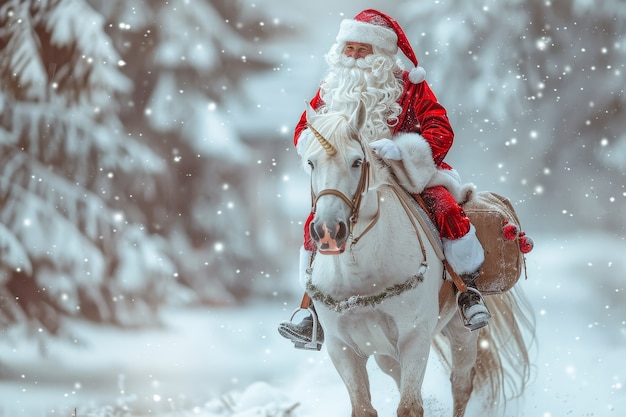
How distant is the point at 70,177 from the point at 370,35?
396 cm

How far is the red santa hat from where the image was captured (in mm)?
3895

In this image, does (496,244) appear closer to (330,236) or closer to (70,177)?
(330,236)

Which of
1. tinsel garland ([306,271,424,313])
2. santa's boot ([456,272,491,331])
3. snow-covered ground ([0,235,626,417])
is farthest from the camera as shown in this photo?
snow-covered ground ([0,235,626,417])

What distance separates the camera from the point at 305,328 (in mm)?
3848

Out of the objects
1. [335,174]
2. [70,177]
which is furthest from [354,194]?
[70,177]

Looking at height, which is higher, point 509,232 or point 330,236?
point 509,232

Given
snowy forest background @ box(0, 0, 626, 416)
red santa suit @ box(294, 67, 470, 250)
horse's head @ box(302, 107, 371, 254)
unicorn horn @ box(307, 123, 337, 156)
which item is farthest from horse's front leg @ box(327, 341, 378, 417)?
snowy forest background @ box(0, 0, 626, 416)

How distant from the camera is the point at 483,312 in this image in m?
3.70

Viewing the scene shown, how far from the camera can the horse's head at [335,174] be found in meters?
2.93

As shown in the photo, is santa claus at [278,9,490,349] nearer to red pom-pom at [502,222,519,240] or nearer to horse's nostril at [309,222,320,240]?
red pom-pom at [502,222,519,240]

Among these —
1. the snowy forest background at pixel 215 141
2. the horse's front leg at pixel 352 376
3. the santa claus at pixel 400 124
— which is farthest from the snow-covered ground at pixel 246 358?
the horse's front leg at pixel 352 376

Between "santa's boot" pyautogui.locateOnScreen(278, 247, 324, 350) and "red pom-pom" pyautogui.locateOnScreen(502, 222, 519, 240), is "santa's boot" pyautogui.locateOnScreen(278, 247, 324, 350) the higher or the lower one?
the lower one

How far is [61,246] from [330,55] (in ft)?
12.7

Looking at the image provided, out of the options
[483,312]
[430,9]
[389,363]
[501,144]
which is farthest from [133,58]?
[483,312]
